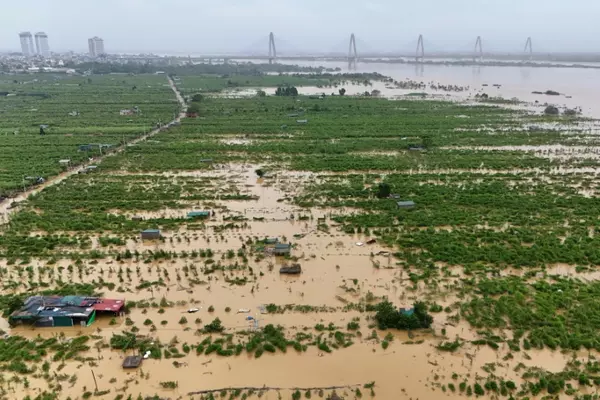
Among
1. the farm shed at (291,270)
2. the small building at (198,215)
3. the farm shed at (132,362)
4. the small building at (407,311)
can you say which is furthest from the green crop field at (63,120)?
the small building at (407,311)

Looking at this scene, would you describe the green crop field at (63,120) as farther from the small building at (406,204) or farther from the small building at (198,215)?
the small building at (406,204)

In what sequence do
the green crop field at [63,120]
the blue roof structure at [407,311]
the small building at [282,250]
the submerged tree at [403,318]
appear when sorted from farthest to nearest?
the green crop field at [63,120], the small building at [282,250], the blue roof structure at [407,311], the submerged tree at [403,318]

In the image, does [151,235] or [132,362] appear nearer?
[132,362]

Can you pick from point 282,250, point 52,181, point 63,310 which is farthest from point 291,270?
point 52,181

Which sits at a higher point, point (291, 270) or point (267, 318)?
point (291, 270)

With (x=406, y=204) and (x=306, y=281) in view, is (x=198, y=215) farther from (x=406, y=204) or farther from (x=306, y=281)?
(x=406, y=204)

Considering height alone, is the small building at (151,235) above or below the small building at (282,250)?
above

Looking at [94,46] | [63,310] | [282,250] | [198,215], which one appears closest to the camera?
[63,310]
